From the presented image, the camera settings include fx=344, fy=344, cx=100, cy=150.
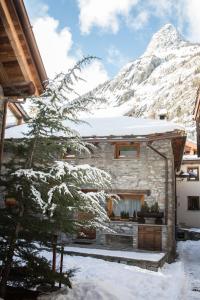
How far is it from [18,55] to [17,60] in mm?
125

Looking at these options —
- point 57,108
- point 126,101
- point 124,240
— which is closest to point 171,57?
point 126,101

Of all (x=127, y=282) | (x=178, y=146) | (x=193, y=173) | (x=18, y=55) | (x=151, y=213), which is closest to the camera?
(x=18, y=55)

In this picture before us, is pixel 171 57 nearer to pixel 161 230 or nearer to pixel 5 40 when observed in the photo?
pixel 161 230

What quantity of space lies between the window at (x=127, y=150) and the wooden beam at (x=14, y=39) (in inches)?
418

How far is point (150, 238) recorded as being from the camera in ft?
48.9

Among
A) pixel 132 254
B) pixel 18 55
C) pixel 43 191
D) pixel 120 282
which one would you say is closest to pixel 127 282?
pixel 120 282

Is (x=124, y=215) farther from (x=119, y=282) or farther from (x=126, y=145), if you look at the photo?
(x=119, y=282)

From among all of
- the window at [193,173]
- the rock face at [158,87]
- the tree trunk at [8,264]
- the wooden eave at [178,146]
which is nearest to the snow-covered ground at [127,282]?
the tree trunk at [8,264]

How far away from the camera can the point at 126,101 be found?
87875mm

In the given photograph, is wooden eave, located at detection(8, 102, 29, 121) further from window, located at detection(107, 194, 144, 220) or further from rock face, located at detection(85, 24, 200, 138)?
rock face, located at detection(85, 24, 200, 138)

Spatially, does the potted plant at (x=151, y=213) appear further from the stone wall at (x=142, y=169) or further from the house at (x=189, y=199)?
the house at (x=189, y=199)

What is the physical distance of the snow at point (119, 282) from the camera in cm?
716

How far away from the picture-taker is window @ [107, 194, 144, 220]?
16594 millimetres

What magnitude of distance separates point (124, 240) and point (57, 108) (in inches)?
401
